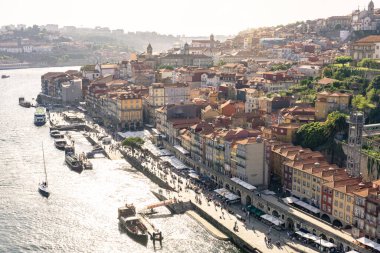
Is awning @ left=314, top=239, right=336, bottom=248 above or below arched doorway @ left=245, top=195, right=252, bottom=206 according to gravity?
below

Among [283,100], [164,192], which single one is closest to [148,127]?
[283,100]

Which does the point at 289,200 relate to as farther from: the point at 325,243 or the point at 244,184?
the point at 325,243

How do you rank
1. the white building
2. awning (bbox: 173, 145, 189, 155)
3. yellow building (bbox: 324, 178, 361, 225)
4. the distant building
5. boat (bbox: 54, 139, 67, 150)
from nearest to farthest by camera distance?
yellow building (bbox: 324, 178, 361, 225) → awning (bbox: 173, 145, 189, 155) → boat (bbox: 54, 139, 67, 150) → the distant building → the white building

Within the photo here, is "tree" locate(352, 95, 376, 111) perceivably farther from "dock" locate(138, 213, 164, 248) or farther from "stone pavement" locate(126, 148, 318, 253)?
"dock" locate(138, 213, 164, 248)

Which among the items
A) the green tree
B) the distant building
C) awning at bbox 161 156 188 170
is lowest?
awning at bbox 161 156 188 170

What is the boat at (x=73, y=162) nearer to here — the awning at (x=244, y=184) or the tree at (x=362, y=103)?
the awning at (x=244, y=184)

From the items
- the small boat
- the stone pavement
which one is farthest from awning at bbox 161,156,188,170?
the small boat

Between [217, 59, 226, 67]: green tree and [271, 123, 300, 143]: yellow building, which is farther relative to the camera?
[217, 59, 226, 67]: green tree
